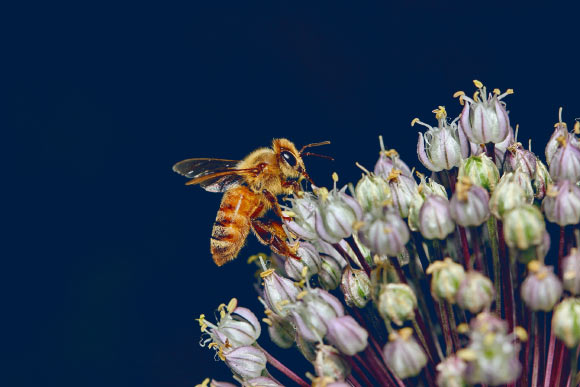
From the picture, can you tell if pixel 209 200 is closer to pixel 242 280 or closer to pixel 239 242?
pixel 242 280

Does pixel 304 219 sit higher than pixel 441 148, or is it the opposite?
pixel 441 148

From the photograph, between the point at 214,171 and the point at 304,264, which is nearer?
the point at 304,264

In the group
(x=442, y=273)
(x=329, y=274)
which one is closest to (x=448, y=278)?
(x=442, y=273)

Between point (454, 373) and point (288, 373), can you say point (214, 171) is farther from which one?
point (454, 373)


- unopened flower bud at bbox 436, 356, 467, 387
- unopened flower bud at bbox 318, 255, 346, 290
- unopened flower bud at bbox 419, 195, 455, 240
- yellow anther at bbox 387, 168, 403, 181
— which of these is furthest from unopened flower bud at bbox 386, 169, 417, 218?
unopened flower bud at bbox 436, 356, 467, 387

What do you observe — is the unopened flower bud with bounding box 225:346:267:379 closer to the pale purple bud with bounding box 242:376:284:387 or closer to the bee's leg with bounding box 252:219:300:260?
the pale purple bud with bounding box 242:376:284:387

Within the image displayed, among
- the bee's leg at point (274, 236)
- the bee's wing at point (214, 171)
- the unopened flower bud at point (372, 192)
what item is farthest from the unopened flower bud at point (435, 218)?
the bee's wing at point (214, 171)
